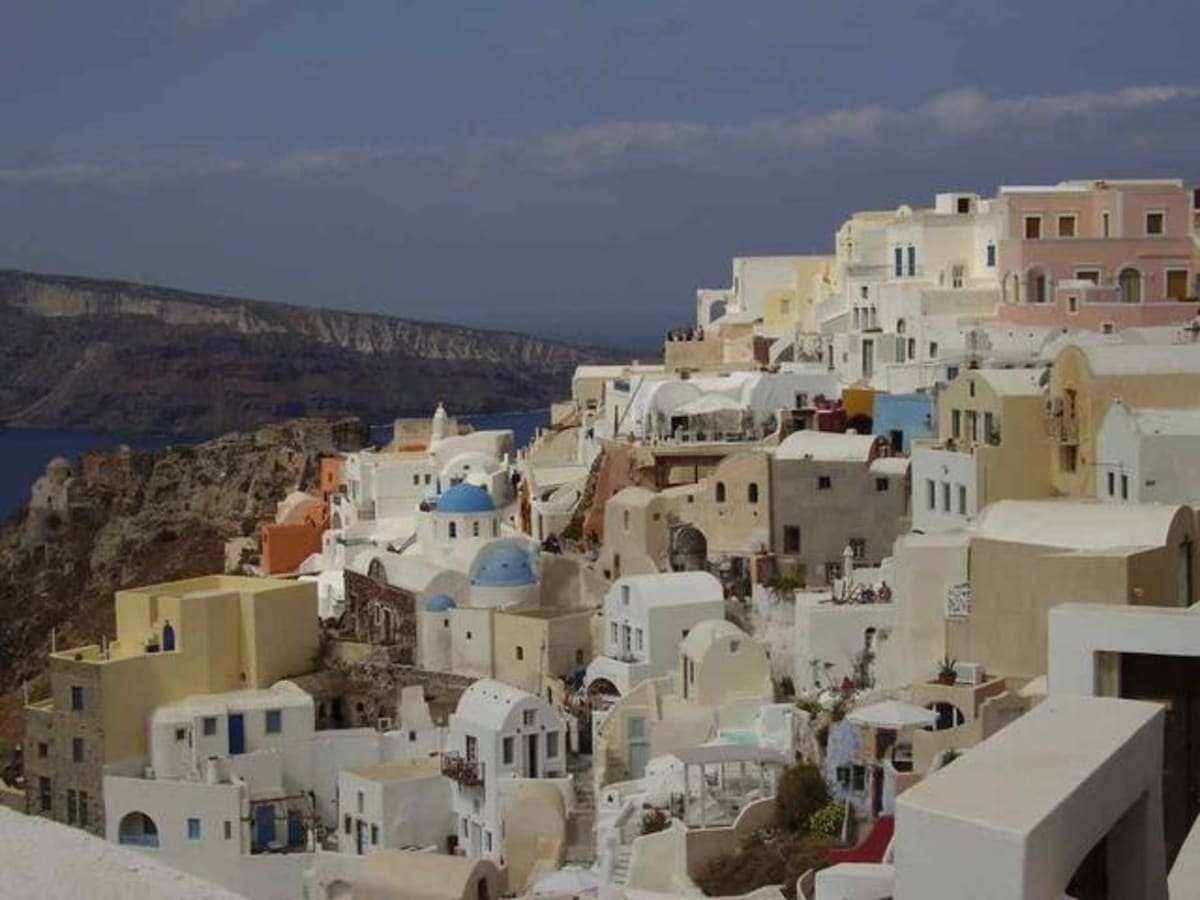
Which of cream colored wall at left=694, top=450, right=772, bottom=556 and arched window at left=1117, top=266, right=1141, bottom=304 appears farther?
arched window at left=1117, top=266, right=1141, bottom=304

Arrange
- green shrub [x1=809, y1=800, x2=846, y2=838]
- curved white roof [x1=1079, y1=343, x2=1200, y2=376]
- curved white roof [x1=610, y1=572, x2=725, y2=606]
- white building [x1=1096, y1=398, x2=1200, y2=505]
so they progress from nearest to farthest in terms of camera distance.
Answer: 1. green shrub [x1=809, y1=800, x2=846, y2=838]
2. white building [x1=1096, y1=398, x2=1200, y2=505]
3. curved white roof [x1=1079, y1=343, x2=1200, y2=376]
4. curved white roof [x1=610, y1=572, x2=725, y2=606]

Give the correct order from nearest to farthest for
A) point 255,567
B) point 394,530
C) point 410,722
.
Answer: point 410,722
point 394,530
point 255,567

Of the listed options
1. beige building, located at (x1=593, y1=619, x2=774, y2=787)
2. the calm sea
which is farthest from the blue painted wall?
the calm sea

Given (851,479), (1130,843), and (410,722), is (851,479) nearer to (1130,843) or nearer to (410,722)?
(410,722)

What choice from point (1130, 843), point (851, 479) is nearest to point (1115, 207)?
point (851, 479)

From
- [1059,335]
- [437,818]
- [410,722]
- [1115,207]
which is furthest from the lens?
[1115,207]

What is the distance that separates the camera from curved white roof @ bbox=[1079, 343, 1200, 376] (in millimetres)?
23672

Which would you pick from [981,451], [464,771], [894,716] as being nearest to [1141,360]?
[981,451]

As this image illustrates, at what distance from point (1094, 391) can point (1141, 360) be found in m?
0.86

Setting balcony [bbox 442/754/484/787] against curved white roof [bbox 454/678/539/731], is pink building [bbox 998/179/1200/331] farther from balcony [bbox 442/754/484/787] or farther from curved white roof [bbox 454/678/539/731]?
balcony [bbox 442/754/484/787]

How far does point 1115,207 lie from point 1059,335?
398 centimetres

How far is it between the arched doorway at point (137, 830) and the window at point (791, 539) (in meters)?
9.02

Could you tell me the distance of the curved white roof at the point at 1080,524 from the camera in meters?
19.8

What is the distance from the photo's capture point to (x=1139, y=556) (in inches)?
747
